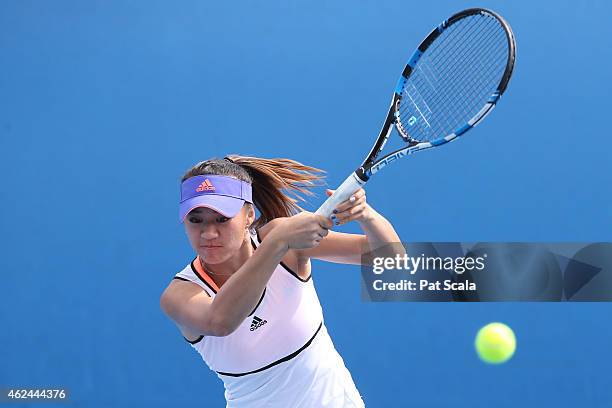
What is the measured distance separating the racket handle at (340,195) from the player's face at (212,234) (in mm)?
220

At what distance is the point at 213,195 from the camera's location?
6.27ft

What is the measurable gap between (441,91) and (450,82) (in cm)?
12

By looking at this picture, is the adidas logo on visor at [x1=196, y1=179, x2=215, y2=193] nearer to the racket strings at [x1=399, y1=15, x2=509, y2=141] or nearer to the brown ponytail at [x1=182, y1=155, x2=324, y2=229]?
the brown ponytail at [x1=182, y1=155, x2=324, y2=229]

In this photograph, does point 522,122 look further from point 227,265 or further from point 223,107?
point 227,265

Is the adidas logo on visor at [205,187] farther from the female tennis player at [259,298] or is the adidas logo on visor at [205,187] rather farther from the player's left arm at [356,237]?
the player's left arm at [356,237]

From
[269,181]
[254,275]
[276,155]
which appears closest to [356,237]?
[269,181]

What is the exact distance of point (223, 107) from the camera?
3.97 m

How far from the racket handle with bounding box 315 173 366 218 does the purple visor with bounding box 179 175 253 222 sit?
8.2 inches

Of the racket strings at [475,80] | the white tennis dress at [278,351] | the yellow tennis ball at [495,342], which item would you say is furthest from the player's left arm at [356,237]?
the yellow tennis ball at [495,342]

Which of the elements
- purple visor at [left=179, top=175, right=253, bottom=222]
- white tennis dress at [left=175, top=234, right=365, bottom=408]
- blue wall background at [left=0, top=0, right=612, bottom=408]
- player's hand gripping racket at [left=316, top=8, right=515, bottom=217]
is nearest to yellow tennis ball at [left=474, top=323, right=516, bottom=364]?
blue wall background at [left=0, top=0, right=612, bottom=408]

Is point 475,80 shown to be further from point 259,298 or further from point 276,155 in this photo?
point 276,155

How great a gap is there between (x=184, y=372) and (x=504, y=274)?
149 centimetres

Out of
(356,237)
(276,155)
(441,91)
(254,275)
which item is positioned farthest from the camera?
(276,155)

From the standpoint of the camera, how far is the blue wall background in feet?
12.6
